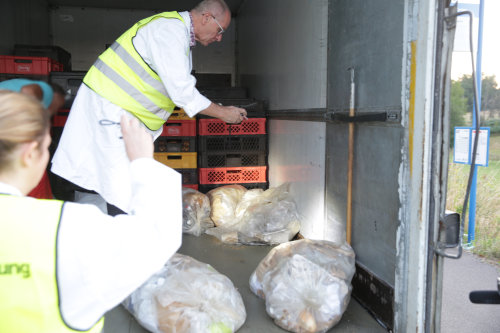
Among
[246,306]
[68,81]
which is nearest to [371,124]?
[246,306]

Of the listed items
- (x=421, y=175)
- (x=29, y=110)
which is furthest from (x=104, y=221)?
(x=421, y=175)

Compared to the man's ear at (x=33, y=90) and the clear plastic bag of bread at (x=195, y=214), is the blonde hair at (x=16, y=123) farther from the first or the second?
the clear plastic bag of bread at (x=195, y=214)

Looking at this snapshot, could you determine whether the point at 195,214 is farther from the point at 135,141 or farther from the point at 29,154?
the point at 29,154

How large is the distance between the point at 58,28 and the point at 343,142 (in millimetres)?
5905

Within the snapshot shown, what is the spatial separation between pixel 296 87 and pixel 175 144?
5.26 ft

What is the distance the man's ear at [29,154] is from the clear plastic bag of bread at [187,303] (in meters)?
1.43

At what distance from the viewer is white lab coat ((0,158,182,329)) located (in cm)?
81

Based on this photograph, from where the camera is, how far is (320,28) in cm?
318

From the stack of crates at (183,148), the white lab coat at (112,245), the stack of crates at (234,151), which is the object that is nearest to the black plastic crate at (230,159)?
the stack of crates at (234,151)

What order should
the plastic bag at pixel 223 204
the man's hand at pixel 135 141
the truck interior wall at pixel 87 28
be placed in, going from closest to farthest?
1. the man's hand at pixel 135 141
2. the plastic bag at pixel 223 204
3. the truck interior wall at pixel 87 28

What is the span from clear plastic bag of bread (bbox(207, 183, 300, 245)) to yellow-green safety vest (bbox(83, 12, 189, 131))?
5.49 ft

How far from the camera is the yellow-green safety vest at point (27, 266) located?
2.59 ft

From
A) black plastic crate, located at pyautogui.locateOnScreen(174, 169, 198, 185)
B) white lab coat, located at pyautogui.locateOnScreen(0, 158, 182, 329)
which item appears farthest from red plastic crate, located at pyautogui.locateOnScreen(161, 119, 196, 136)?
white lab coat, located at pyautogui.locateOnScreen(0, 158, 182, 329)

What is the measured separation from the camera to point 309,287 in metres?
2.33
